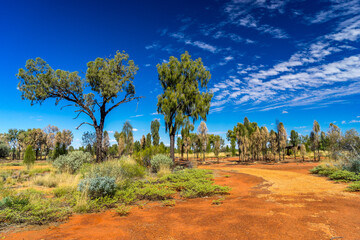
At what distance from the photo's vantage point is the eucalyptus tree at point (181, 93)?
63.5 ft

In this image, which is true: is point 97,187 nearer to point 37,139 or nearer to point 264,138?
point 264,138

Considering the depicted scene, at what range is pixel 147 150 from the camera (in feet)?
59.3

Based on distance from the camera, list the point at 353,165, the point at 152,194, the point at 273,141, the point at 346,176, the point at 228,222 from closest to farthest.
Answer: the point at 228,222, the point at 152,194, the point at 346,176, the point at 353,165, the point at 273,141

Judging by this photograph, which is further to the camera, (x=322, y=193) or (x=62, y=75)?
(x=62, y=75)

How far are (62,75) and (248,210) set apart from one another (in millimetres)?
19220

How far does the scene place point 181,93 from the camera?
1967 centimetres

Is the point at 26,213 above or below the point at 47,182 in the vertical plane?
above

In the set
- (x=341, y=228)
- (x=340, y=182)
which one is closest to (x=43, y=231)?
(x=341, y=228)

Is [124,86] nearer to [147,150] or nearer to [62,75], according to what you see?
[62,75]

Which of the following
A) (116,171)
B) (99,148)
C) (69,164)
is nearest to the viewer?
(116,171)

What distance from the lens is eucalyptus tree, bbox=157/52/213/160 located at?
19.4 metres

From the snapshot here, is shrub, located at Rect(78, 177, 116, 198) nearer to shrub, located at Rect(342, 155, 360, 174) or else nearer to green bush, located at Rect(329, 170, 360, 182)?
green bush, located at Rect(329, 170, 360, 182)

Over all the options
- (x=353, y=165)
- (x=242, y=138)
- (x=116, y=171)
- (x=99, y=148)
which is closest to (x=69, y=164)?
(x=99, y=148)

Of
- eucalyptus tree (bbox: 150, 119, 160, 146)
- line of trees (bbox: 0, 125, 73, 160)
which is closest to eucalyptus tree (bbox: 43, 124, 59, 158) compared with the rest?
line of trees (bbox: 0, 125, 73, 160)
